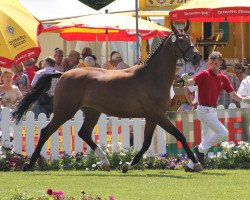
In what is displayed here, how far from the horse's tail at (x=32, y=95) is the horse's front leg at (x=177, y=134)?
2.13 m

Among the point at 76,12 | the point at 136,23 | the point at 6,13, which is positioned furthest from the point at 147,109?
the point at 76,12

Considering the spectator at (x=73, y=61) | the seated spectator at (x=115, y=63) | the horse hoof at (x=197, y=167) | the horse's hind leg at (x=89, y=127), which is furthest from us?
the seated spectator at (x=115, y=63)

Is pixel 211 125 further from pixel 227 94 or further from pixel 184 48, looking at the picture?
pixel 227 94

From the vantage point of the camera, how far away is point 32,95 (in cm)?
1897

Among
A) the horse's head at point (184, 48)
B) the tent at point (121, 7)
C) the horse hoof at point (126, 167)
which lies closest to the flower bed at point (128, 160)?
the horse hoof at point (126, 167)

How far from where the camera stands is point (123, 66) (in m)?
25.6

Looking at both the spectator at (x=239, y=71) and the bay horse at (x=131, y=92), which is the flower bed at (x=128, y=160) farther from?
the spectator at (x=239, y=71)

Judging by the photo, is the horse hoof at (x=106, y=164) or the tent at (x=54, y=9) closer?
the horse hoof at (x=106, y=164)

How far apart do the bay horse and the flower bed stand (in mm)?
458

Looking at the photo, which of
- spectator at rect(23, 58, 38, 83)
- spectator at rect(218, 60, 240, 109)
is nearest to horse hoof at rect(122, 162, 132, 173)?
spectator at rect(218, 60, 240, 109)

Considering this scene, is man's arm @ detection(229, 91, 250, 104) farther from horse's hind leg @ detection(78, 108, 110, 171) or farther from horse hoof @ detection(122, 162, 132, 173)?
horse's hind leg @ detection(78, 108, 110, 171)

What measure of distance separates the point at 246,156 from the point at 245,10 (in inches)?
197

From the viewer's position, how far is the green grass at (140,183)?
14438 millimetres

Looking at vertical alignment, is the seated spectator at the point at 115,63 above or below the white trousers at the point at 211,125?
above
